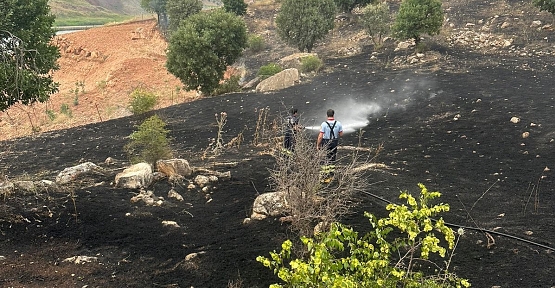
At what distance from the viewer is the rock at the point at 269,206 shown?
678 cm

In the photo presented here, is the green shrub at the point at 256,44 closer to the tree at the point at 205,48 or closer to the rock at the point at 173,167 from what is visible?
the tree at the point at 205,48

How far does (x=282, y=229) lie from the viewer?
640cm

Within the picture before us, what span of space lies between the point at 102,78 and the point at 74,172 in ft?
76.2

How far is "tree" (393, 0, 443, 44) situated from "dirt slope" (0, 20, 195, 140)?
36.3 feet

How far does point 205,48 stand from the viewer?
712 inches

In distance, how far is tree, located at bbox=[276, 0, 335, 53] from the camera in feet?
76.3

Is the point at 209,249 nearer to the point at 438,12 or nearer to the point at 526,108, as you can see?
the point at 526,108

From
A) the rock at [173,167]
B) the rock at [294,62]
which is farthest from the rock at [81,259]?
the rock at [294,62]

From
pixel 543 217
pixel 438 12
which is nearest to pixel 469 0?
pixel 438 12

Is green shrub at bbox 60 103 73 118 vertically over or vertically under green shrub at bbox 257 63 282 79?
under

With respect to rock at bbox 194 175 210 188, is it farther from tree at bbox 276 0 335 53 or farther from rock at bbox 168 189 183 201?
tree at bbox 276 0 335 53

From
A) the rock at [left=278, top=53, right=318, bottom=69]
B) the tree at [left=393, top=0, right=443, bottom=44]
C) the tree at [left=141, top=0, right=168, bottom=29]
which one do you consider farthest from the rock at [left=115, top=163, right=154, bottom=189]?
the tree at [left=141, top=0, right=168, bottom=29]

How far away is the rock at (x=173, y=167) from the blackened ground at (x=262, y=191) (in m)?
0.52

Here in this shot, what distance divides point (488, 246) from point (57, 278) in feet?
17.7
